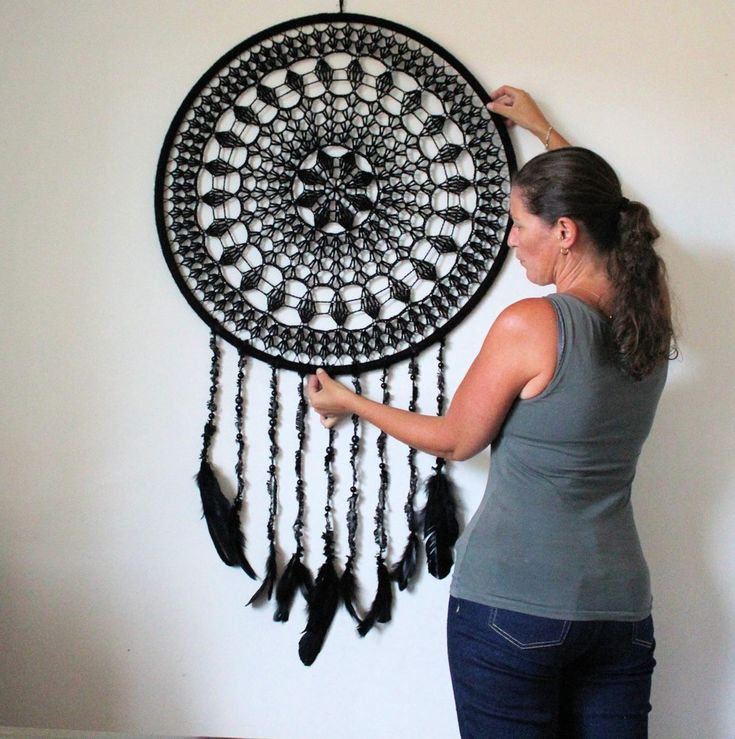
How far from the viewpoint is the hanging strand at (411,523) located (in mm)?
1520

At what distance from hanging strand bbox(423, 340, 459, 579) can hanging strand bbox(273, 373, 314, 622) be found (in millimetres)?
240

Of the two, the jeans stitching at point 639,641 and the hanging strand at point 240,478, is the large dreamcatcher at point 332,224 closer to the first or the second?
the hanging strand at point 240,478

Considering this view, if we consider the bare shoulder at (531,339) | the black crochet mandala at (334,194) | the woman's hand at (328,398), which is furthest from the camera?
the black crochet mandala at (334,194)

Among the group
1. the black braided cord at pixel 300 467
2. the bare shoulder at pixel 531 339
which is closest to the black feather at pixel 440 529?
the black braided cord at pixel 300 467

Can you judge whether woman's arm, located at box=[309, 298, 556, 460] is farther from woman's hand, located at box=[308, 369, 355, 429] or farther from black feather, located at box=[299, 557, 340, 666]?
black feather, located at box=[299, 557, 340, 666]

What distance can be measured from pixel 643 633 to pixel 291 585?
0.68m

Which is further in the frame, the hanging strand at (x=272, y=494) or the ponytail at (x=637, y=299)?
the hanging strand at (x=272, y=494)

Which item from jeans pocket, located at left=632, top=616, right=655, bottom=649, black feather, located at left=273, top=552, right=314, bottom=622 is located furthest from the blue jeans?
black feather, located at left=273, top=552, right=314, bottom=622

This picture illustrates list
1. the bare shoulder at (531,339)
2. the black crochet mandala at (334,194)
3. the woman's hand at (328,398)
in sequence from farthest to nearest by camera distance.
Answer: the black crochet mandala at (334,194)
the woman's hand at (328,398)
the bare shoulder at (531,339)

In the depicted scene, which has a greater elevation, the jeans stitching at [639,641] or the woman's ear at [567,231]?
the woman's ear at [567,231]

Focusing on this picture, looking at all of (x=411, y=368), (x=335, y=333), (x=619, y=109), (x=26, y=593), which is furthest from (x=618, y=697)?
(x=26, y=593)

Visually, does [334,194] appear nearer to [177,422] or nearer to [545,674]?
[177,422]

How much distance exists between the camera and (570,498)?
42.6 inches

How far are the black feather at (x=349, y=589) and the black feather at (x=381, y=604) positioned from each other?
0.02m
